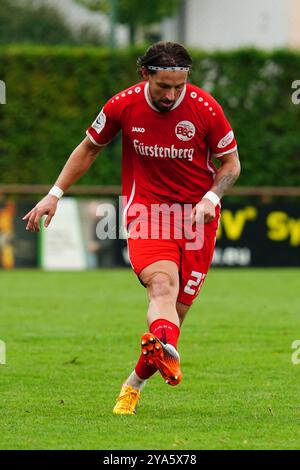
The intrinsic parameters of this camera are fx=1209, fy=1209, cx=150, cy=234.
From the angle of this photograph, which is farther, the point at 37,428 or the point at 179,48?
the point at 179,48

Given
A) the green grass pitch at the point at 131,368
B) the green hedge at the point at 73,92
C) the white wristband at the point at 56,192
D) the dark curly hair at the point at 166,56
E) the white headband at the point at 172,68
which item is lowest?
the green hedge at the point at 73,92

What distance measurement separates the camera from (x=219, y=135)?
757 cm

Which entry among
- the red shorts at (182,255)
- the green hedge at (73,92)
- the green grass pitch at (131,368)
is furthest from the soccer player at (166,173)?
the green hedge at (73,92)

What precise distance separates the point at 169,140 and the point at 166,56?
561mm

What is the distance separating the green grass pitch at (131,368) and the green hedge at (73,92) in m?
7.04

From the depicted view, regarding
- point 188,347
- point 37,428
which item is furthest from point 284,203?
point 37,428

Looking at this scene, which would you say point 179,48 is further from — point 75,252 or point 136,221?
point 75,252

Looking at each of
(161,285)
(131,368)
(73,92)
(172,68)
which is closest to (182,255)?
(161,285)

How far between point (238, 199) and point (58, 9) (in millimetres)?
14474

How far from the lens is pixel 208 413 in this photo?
7531mm

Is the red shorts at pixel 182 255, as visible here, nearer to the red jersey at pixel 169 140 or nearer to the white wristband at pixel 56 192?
the red jersey at pixel 169 140

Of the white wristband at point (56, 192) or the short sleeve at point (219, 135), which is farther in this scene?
the white wristband at point (56, 192)

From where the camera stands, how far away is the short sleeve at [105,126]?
771 cm

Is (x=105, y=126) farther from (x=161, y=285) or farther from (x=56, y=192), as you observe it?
(x=161, y=285)
